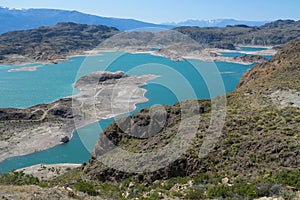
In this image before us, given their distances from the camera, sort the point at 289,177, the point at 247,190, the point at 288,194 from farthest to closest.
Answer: the point at 289,177, the point at 247,190, the point at 288,194

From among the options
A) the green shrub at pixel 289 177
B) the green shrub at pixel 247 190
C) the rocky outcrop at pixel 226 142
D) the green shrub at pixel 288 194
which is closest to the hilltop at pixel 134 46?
the rocky outcrop at pixel 226 142

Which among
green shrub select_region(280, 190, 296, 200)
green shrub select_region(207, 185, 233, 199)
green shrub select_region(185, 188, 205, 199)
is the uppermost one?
green shrub select_region(280, 190, 296, 200)

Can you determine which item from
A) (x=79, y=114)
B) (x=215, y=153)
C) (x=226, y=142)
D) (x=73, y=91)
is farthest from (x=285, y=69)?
(x=73, y=91)

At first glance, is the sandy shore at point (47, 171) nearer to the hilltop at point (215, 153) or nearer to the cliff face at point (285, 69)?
the hilltop at point (215, 153)

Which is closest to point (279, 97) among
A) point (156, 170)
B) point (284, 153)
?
point (284, 153)

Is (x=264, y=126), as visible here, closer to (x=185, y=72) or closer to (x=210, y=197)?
(x=210, y=197)

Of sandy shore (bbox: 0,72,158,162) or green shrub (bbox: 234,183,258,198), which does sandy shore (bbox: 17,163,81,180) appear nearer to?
sandy shore (bbox: 0,72,158,162)

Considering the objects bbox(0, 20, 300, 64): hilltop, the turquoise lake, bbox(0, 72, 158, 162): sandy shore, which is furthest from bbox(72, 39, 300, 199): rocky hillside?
bbox(0, 20, 300, 64): hilltop

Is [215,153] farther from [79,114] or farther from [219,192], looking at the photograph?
[79,114]

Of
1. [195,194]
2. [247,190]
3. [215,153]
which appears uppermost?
[247,190]
